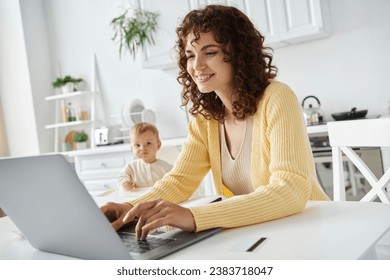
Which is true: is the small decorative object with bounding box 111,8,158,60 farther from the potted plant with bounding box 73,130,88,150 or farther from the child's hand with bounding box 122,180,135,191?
the child's hand with bounding box 122,180,135,191

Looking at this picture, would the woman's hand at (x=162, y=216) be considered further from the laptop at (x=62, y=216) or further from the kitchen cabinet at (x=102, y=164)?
the kitchen cabinet at (x=102, y=164)

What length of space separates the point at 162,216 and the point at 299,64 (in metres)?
2.73

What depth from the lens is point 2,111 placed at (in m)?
4.48

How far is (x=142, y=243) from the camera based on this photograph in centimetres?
79

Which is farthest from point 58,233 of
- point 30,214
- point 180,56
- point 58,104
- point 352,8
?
point 58,104

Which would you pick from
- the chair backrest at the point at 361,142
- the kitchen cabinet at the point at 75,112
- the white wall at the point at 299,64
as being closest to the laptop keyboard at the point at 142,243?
the chair backrest at the point at 361,142

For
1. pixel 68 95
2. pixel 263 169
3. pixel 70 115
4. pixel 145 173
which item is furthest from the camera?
pixel 70 115

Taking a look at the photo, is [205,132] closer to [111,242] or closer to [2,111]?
[111,242]

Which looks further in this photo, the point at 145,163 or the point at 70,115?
the point at 70,115

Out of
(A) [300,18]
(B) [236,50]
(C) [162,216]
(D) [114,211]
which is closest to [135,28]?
(A) [300,18]

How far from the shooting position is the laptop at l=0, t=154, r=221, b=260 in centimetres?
63

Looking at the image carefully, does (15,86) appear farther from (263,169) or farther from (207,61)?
(263,169)

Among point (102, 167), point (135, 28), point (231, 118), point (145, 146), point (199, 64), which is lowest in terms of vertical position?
point (102, 167)

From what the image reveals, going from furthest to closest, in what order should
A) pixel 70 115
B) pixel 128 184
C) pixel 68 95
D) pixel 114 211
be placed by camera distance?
pixel 70 115 → pixel 68 95 → pixel 128 184 → pixel 114 211
